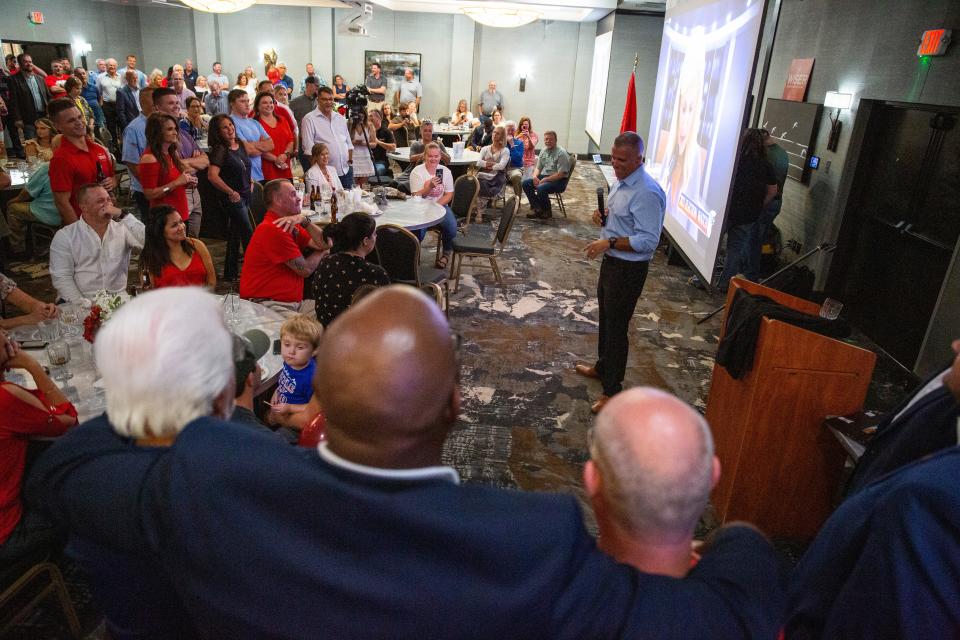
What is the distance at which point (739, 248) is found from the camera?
18.6 feet

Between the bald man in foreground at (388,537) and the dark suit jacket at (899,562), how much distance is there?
0.52 m

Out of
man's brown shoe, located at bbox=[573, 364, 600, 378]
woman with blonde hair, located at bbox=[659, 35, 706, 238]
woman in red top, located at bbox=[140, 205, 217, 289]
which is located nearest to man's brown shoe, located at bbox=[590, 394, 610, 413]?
man's brown shoe, located at bbox=[573, 364, 600, 378]

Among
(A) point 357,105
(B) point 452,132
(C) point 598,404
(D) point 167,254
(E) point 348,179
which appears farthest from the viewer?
(B) point 452,132

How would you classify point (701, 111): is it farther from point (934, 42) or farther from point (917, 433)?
point (917, 433)

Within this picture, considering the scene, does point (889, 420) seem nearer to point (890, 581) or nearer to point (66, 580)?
point (890, 581)

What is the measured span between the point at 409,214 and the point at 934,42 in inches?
154

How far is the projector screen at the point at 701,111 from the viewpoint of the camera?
3.80 m

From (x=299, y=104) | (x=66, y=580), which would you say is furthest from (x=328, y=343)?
(x=299, y=104)

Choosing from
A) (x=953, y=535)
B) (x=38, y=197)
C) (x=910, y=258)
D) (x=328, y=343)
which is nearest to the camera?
(x=328, y=343)

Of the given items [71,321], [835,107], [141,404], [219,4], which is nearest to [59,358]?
[71,321]

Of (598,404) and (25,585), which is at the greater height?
(25,585)

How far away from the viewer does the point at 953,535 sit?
3.85 ft

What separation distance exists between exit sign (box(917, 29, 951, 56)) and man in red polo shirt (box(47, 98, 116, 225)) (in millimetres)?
5612

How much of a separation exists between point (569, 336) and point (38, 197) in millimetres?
4707
